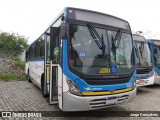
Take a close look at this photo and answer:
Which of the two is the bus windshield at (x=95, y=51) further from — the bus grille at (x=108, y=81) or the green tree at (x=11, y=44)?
the green tree at (x=11, y=44)

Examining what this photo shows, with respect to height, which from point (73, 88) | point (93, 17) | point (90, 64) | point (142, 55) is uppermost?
point (93, 17)

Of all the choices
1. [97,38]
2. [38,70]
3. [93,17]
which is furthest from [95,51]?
[38,70]

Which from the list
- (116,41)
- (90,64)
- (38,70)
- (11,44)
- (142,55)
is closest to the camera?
(90,64)

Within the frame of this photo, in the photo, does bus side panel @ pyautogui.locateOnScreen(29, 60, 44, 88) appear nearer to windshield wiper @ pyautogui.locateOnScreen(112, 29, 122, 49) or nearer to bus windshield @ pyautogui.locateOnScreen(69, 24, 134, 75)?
bus windshield @ pyautogui.locateOnScreen(69, 24, 134, 75)

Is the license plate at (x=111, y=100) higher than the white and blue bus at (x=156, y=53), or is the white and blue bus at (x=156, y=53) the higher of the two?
the white and blue bus at (x=156, y=53)

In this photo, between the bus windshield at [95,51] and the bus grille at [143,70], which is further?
the bus grille at [143,70]

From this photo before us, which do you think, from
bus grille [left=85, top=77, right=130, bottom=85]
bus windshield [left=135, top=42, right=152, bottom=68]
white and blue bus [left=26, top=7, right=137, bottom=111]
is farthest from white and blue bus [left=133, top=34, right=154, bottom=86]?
bus grille [left=85, top=77, right=130, bottom=85]

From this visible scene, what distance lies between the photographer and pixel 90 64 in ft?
14.3

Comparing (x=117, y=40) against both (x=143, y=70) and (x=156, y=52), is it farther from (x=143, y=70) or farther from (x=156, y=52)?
(x=156, y=52)

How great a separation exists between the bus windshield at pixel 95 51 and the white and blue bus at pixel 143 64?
3.34m

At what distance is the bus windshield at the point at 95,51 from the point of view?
4301 mm

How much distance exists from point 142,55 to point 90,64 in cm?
510

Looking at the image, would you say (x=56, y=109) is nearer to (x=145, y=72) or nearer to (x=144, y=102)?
(x=144, y=102)

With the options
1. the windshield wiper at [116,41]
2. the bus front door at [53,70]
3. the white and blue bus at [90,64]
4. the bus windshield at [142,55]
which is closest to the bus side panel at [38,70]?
the bus front door at [53,70]
